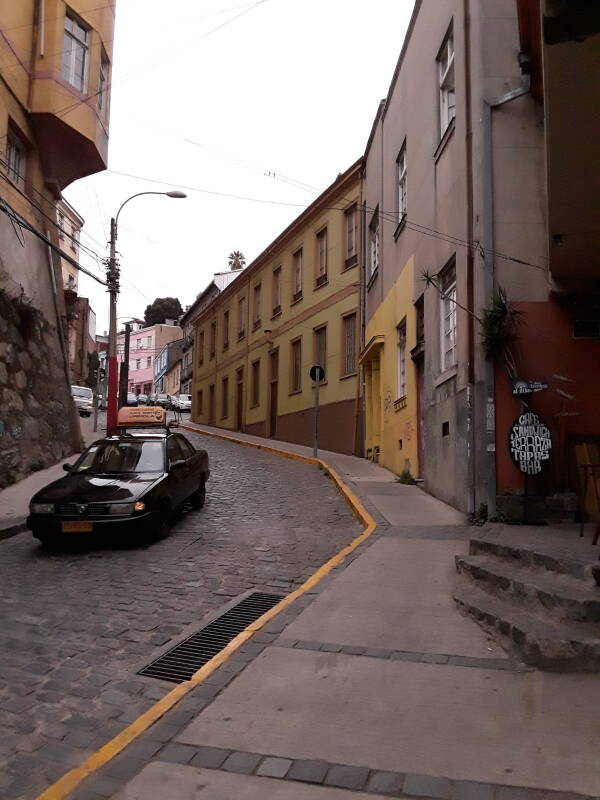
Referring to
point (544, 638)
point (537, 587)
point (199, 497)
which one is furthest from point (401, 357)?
point (544, 638)

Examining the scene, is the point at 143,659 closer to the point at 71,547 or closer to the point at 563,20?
the point at 71,547

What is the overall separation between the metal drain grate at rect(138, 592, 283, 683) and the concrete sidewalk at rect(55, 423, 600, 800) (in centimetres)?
32

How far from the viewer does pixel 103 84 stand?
1830 cm

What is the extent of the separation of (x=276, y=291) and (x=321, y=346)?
5.65 metres

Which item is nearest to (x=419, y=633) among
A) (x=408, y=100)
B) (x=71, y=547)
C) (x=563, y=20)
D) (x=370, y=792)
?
(x=370, y=792)

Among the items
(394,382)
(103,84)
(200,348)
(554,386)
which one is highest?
(103,84)

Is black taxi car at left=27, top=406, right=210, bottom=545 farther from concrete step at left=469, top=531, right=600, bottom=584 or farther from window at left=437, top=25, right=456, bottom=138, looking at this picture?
window at left=437, top=25, right=456, bottom=138

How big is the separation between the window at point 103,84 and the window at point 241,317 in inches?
589

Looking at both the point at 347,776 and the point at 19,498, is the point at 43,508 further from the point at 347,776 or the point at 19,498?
the point at 347,776

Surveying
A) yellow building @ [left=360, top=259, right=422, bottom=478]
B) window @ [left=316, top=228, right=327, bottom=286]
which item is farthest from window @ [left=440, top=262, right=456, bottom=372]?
window @ [left=316, top=228, right=327, bottom=286]

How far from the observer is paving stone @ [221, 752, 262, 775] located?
3.40 meters

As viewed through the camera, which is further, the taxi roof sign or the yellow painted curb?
the taxi roof sign

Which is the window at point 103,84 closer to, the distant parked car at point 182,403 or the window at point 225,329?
the window at point 225,329

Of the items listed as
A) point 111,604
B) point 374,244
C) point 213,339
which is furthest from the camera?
point 213,339
